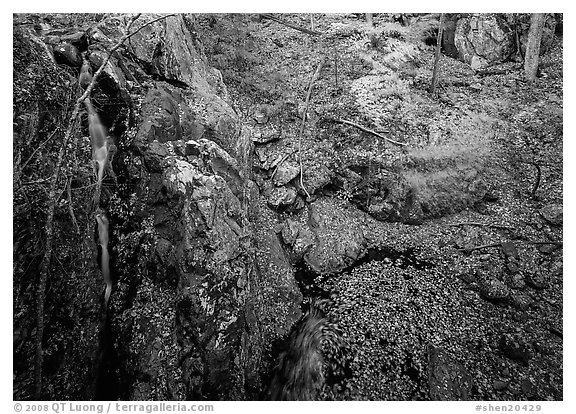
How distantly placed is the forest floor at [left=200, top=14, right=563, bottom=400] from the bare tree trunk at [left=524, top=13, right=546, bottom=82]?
22 centimetres

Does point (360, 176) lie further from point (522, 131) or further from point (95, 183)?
point (95, 183)

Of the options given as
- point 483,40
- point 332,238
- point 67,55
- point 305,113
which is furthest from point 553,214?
point 67,55

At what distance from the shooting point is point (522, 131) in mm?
6227

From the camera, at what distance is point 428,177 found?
246 inches

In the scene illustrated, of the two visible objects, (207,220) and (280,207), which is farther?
(280,207)

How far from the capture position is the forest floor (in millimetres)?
4121

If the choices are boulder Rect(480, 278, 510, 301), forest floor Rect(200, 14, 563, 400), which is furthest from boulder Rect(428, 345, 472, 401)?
boulder Rect(480, 278, 510, 301)

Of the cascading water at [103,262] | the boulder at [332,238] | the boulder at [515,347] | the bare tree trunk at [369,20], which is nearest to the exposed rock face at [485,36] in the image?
the bare tree trunk at [369,20]

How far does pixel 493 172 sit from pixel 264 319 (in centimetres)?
524

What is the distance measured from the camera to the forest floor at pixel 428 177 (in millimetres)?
4121

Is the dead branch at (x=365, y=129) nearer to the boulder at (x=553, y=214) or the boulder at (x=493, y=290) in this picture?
the boulder at (x=553, y=214)
